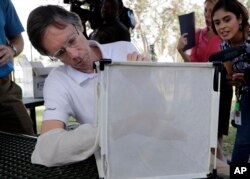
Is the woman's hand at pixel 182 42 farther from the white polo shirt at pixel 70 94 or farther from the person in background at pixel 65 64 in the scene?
the white polo shirt at pixel 70 94

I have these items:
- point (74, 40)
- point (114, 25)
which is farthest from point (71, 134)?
point (114, 25)

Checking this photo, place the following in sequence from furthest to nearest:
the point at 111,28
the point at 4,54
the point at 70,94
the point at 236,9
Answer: the point at 111,28
the point at 236,9
the point at 4,54
the point at 70,94

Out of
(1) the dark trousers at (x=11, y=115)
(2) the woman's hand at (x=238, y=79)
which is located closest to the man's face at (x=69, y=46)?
(1) the dark trousers at (x=11, y=115)

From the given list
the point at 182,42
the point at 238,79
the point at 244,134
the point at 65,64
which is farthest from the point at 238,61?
the point at 182,42

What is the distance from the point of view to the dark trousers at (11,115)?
5.02 feet

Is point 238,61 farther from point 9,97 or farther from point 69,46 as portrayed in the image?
point 9,97

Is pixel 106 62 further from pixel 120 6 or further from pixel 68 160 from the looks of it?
pixel 120 6

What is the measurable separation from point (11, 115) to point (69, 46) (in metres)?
0.56

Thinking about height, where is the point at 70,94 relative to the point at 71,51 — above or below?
below

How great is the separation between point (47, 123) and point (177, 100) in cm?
38

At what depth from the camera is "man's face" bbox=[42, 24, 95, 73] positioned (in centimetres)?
112

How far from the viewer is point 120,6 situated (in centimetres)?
283

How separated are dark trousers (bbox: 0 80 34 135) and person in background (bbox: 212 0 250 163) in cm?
95

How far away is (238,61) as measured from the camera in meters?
1.66
